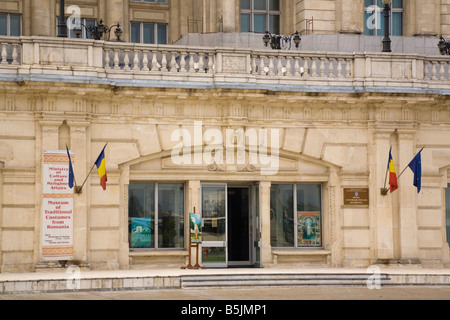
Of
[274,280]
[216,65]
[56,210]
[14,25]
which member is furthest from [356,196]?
[14,25]

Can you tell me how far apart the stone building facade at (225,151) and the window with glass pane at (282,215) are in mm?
44

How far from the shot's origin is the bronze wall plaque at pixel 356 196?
1148 inches

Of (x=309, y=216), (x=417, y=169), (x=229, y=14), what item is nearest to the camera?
(x=417, y=169)

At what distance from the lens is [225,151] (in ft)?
94.4

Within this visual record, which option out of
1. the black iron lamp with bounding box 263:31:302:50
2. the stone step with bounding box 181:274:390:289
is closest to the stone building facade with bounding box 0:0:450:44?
the black iron lamp with bounding box 263:31:302:50

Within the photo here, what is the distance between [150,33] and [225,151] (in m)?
9.16

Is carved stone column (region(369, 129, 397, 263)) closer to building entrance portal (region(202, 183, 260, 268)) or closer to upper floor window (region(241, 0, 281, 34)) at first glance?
building entrance portal (region(202, 183, 260, 268))

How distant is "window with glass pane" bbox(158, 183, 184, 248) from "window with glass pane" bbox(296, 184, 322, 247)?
3499 mm

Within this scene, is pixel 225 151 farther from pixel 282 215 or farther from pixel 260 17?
pixel 260 17

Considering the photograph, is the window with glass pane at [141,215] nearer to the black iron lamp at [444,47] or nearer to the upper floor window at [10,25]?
the upper floor window at [10,25]

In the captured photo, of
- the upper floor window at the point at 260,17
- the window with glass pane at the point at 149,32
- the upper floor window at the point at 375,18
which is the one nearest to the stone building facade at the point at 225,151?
the upper floor window at the point at 375,18

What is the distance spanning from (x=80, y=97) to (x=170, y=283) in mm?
6045

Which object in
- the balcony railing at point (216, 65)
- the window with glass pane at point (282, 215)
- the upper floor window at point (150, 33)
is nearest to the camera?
the balcony railing at point (216, 65)

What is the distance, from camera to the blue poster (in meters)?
28.3
